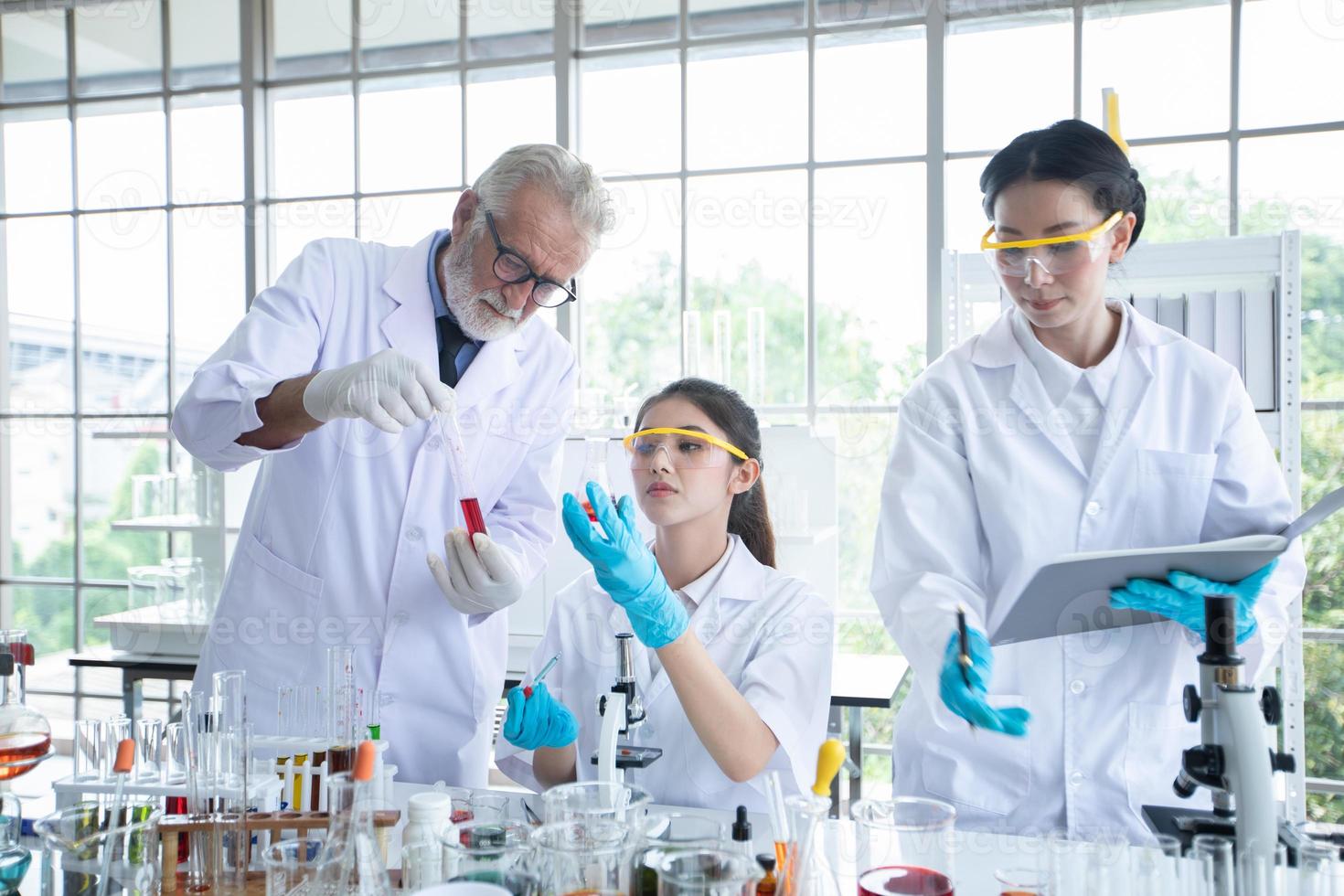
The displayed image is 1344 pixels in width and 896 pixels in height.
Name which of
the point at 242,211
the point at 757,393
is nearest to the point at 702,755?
the point at 757,393

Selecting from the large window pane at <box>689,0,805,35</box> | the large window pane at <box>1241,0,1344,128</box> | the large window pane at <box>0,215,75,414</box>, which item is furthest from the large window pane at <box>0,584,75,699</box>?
the large window pane at <box>1241,0,1344,128</box>

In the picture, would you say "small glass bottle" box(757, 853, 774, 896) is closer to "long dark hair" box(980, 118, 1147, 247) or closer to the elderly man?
the elderly man

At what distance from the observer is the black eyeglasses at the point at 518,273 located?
5.87ft

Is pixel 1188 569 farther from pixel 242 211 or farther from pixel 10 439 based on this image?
pixel 10 439

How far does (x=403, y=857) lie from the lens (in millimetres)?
1154

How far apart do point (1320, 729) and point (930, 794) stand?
2673mm

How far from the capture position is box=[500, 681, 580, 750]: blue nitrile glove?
1542 millimetres

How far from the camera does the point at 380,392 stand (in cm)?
161

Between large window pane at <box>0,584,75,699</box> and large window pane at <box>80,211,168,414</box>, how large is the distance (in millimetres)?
963

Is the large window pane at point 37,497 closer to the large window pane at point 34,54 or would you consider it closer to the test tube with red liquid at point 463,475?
the large window pane at point 34,54

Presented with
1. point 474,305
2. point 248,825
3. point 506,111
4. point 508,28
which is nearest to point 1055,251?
point 474,305

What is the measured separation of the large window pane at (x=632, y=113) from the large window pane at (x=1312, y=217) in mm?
2149

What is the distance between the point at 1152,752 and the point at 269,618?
159 centimetres

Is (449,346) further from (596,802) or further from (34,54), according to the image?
(34,54)
